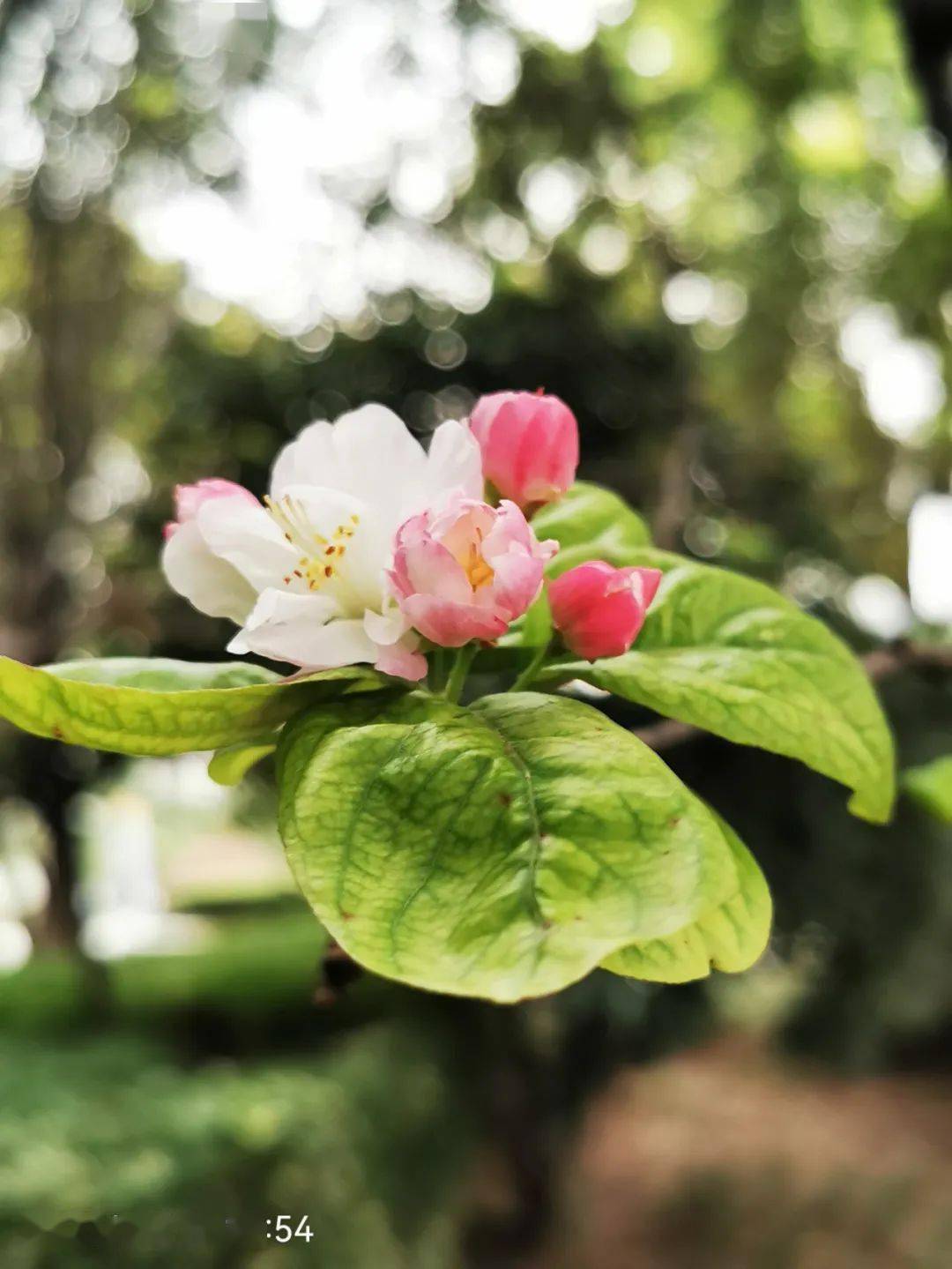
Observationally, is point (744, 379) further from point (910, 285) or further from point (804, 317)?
point (910, 285)

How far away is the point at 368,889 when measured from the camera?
0.96 ft

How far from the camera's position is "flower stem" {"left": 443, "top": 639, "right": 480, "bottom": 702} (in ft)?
1.27

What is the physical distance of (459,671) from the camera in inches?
15.3

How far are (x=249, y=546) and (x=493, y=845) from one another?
0.16m

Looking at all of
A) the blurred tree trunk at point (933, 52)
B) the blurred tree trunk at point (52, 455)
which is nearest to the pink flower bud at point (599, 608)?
the blurred tree trunk at point (933, 52)

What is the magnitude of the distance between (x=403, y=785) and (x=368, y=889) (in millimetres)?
36

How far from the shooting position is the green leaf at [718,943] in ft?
1.03

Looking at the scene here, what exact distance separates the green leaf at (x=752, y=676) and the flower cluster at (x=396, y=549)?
0.09 ft

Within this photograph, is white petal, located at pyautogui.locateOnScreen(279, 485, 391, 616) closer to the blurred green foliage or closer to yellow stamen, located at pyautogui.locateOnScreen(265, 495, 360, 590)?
yellow stamen, located at pyautogui.locateOnScreen(265, 495, 360, 590)

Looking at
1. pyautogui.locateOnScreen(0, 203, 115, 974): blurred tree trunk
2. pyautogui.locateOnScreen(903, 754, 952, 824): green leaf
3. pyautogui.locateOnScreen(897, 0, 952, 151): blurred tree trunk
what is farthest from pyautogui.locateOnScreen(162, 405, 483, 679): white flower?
pyautogui.locateOnScreen(0, 203, 115, 974): blurred tree trunk

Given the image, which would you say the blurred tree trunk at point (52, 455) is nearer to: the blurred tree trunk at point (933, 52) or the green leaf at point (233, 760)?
the blurred tree trunk at point (933, 52)

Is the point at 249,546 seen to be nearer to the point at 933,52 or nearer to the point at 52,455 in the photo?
the point at 933,52

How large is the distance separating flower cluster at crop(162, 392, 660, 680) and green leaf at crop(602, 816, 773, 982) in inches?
3.5

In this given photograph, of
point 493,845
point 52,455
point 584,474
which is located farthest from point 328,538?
point 52,455
